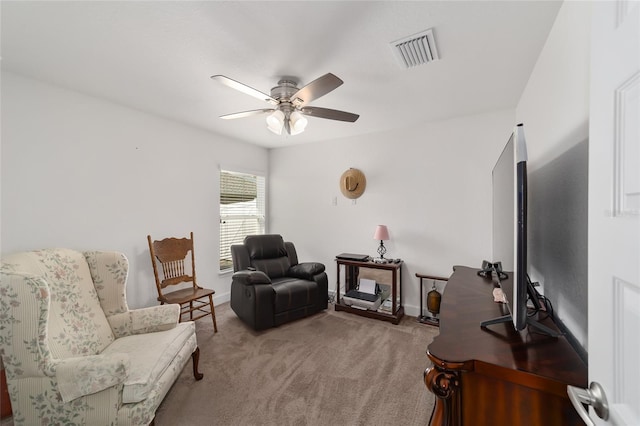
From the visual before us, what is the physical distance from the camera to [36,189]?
6.93ft

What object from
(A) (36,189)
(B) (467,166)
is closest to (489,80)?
(B) (467,166)

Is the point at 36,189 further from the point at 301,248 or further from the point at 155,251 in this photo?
the point at 301,248

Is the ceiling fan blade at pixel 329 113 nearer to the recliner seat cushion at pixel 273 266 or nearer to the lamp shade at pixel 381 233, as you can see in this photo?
the lamp shade at pixel 381 233

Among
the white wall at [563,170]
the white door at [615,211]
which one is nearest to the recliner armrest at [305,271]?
the white wall at [563,170]

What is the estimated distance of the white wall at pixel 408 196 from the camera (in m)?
2.91

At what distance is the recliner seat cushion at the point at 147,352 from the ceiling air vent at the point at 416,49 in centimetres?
248

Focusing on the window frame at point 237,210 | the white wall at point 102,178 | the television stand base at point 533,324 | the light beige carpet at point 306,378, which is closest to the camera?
the television stand base at point 533,324

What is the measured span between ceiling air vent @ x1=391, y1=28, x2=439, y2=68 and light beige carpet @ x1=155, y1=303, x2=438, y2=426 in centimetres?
240

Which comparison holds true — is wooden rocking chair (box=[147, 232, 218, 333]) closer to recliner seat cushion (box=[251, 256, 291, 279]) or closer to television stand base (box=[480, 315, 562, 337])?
recliner seat cushion (box=[251, 256, 291, 279])

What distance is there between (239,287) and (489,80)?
3223 millimetres

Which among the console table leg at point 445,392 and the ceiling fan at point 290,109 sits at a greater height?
the ceiling fan at point 290,109

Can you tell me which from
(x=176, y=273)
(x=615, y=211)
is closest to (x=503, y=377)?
(x=615, y=211)

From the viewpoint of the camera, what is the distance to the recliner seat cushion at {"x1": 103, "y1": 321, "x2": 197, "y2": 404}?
4.53 feet

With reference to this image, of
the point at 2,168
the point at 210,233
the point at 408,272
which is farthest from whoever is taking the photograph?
the point at 210,233
